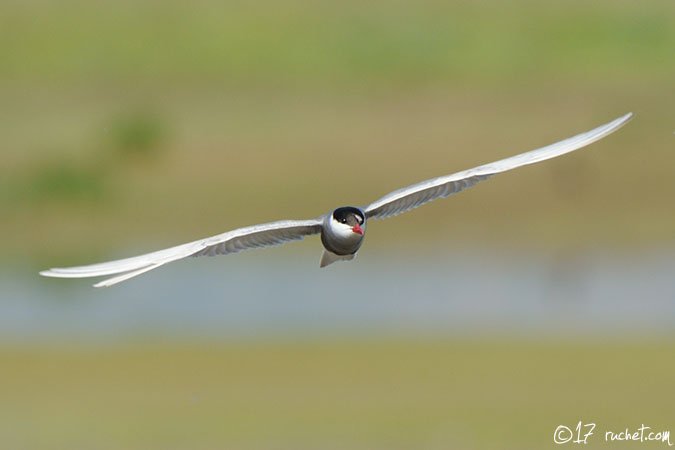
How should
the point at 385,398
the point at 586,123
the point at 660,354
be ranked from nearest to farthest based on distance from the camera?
1. the point at 385,398
2. the point at 660,354
3. the point at 586,123

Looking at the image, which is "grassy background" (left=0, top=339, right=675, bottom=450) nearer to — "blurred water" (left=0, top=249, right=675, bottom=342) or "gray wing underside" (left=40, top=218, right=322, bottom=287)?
"blurred water" (left=0, top=249, right=675, bottom=342)

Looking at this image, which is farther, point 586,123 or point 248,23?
Result: point 248,23

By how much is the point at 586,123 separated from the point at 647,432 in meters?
12.5

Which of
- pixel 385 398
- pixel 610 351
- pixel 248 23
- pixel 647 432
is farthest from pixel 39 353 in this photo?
pixel 248 23

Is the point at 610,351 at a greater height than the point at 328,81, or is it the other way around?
the point at 328,81

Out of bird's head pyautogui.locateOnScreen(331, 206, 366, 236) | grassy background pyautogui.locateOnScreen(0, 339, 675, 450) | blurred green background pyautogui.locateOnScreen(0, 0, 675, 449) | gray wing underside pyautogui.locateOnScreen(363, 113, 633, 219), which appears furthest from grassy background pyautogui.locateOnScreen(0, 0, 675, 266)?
bird's head pyautogui.locateOnScreen(331, 206, 366, 236)

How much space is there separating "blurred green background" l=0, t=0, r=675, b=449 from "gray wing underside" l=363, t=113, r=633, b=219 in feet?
10.3

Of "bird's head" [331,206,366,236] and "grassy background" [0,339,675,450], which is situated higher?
"grassy background" [0,339,675,450]

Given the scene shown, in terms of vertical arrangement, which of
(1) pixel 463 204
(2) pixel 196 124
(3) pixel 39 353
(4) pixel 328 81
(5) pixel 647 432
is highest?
(4) pixel 328 81

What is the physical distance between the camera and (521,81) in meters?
27.6

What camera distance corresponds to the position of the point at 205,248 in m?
9.77

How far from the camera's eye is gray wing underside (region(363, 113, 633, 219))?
10.2 meters

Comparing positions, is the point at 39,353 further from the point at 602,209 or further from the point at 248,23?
the point at 248,23

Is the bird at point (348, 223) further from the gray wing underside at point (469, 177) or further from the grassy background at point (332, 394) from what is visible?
the grassy background at point (332, 394)
